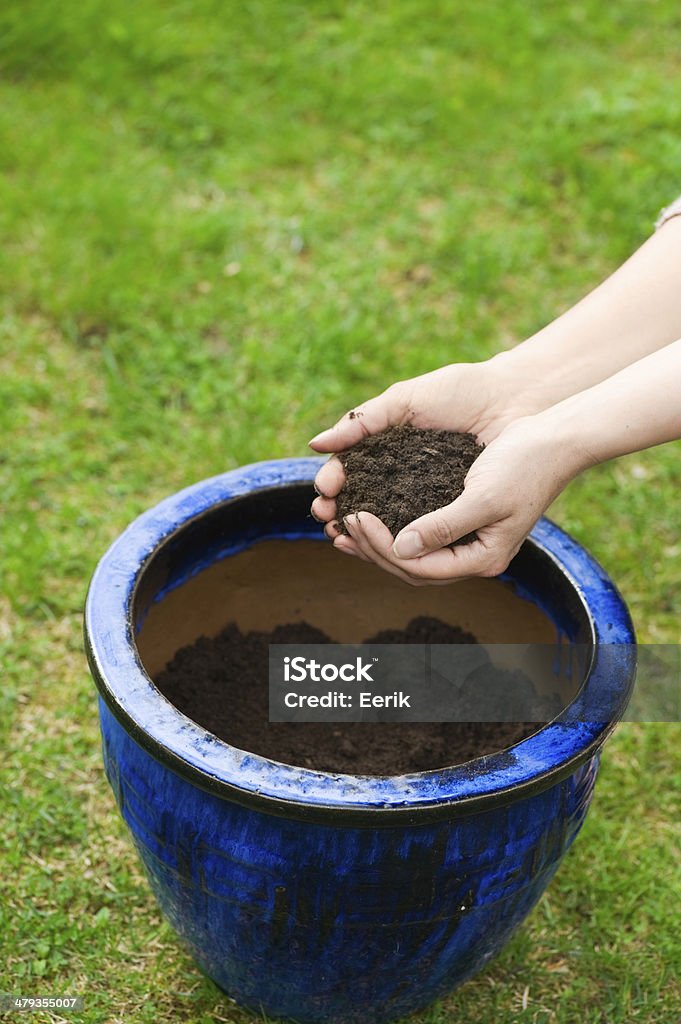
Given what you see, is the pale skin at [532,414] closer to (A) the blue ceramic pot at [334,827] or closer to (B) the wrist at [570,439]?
(B) the wrist at [570,439]

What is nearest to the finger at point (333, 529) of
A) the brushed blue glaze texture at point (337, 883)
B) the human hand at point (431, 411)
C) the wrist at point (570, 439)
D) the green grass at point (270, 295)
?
the human hand at point (431, 411)

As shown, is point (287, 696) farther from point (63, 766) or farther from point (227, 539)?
point (63, 766)

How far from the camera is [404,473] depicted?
195 centimetres

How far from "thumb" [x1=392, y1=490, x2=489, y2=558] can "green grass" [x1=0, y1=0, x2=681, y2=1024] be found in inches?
37.8

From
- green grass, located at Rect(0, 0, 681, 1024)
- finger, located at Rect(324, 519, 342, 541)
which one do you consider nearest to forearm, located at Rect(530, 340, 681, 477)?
finger, located at Rect(324, 519, 342, 541)

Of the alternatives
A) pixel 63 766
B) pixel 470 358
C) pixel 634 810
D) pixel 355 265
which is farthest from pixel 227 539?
pixel 355 265

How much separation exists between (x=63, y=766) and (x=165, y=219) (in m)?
2.38

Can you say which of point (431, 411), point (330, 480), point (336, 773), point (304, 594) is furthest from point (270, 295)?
point (336, 773)

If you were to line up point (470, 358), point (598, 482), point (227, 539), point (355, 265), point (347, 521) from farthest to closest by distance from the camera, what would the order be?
point (355, 265), point (470, 358), point (598, 482), point (227, 539), point (347, 521)

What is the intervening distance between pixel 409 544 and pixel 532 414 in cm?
48

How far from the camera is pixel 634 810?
8.72 ft

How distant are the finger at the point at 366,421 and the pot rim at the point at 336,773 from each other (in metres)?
0.26

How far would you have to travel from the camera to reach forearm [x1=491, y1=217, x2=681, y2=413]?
Result: 2.14 metres

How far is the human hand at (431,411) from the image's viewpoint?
79.5 inches
